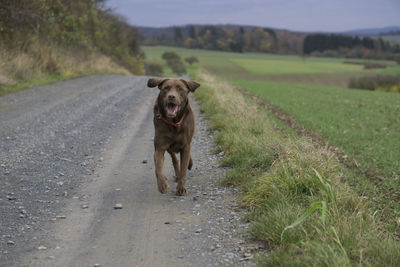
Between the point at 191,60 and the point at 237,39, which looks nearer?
the point at 191,60

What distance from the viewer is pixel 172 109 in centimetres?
520

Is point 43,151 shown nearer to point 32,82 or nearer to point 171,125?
point 171,125

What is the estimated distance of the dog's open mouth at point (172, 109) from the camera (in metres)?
5.13

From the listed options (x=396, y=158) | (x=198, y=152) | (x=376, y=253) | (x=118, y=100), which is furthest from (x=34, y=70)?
(x=376, y=253)

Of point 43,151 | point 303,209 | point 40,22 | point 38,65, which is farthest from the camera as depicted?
point 38,65

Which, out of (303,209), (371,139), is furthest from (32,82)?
(303,209)

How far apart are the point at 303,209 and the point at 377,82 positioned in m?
57.0

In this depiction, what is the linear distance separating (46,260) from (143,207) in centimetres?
154

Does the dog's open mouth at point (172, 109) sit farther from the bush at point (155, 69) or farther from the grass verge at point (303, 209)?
the bush at point (155, 69)

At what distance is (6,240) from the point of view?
4113 millimetres

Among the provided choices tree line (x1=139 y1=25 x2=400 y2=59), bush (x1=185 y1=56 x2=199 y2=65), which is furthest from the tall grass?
tree line (x1=139 y1=25 x2=400 y2=59)

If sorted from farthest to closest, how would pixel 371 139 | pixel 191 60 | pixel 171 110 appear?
pixel 191 60, pixel 371 139, pixel 171 110

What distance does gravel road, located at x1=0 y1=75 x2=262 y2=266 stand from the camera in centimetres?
380

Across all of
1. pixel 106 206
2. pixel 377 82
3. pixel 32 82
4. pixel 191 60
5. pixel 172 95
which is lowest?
pixel 377 82
